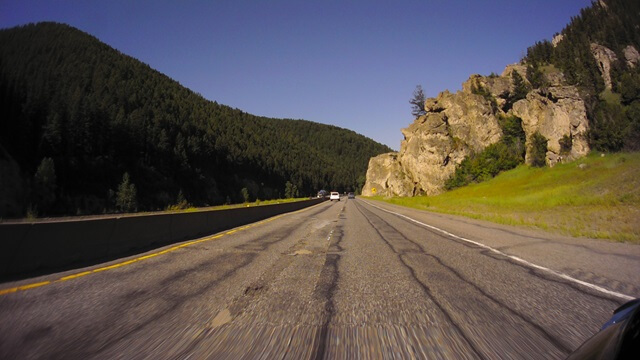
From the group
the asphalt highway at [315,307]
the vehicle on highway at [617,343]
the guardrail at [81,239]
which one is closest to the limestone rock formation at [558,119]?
the asphalt highway at [315,307]

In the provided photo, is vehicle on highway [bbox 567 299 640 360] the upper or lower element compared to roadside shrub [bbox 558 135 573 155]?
lower

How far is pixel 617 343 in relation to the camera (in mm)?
1626

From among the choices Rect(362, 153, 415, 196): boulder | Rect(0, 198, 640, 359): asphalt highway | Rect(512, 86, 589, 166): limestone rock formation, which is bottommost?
Rect(0, 198, 640, 359): asphalt highway

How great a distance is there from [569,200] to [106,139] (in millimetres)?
87301

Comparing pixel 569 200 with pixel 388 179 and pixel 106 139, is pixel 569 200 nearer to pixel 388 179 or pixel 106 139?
pixel 388 179

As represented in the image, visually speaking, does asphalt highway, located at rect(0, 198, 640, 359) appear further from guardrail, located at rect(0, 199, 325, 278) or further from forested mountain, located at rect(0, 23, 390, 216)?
forested mountain, located at rect(0, 23, 390, 216)

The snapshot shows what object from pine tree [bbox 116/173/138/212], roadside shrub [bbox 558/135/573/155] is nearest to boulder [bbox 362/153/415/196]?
roadside shrub [bbox 558/135/573/155]

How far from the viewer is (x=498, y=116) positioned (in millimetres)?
84375

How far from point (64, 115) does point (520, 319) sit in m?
88.1

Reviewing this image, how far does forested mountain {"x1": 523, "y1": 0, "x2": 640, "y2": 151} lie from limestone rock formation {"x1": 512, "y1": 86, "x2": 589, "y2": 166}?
2.61m

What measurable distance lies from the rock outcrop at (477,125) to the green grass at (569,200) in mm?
8744

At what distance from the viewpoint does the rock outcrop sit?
231 ft

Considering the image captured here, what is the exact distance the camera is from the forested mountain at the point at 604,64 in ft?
219

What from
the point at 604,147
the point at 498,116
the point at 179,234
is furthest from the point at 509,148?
the point at 179,234
